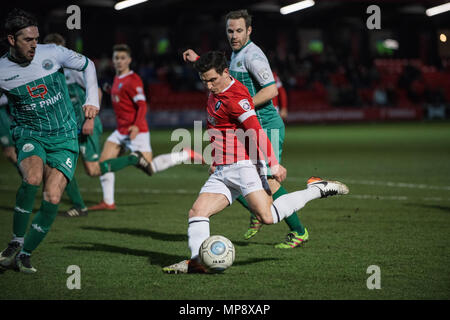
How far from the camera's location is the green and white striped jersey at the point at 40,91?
18.0 feet

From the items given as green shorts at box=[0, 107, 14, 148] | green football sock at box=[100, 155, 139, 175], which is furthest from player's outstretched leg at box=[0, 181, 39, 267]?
green football sock at box=[100, 155, 139, 175]

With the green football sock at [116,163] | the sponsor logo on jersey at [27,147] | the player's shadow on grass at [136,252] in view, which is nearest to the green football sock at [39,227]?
the sponsor logo on jersey at [27,147]

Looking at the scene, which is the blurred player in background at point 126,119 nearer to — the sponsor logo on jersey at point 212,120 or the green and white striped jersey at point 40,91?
the green and white striped jersey at point 40,91

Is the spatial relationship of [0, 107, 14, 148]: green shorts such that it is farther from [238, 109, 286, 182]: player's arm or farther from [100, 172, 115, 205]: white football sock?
[238, 109, 286, 182]: player's arm

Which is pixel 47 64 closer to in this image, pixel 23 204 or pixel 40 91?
pixel 40 91

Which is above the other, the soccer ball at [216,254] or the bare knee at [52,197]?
the bare knee at [52,197]

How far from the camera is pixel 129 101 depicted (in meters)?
9.28

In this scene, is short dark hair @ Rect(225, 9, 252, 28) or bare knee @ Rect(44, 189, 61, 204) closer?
bare knee @ Rect(44, 189, 61, 204)

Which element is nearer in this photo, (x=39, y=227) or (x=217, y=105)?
(x=217, y=105)

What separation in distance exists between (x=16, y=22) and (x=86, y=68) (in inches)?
30.7

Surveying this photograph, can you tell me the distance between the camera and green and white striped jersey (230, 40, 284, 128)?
6.38 m

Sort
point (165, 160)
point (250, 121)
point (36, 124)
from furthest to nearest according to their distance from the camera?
point (165, 160)
point (36, 124)
point (250, 121)

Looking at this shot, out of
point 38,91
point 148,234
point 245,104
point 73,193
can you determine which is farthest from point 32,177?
point 73,193

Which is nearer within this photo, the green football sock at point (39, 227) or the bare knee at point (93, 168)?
the green football sock at point (39, 227)
